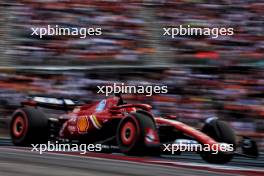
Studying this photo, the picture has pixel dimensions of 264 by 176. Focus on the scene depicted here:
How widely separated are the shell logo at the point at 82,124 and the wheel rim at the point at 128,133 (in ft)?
2.48

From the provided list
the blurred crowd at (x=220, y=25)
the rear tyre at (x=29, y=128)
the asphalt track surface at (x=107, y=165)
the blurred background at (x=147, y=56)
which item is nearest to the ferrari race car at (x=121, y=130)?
the rear tyre at (x=29, y=128)

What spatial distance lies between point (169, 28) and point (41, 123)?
6600 millimetres

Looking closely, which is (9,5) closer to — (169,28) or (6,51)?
(6,51)

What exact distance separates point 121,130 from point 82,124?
82 centimetres

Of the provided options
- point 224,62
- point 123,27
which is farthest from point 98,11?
point 224,62

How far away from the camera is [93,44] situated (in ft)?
49.3

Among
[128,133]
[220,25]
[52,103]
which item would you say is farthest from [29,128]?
[220,25]

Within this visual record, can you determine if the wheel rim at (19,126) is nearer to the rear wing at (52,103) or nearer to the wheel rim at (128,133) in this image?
the rear wing at (52,103)

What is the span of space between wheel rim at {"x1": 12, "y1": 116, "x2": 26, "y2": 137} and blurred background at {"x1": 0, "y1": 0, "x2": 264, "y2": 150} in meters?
2.81

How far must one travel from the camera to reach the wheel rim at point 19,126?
953 centimetres

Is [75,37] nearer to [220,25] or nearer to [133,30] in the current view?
[133,30]

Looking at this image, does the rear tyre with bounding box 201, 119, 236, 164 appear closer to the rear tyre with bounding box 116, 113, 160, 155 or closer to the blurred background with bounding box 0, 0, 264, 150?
the rear tyre with bounding box 116, 113, 160, 155

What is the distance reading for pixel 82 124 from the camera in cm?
934

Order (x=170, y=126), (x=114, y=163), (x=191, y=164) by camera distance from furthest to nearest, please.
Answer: (x=170, y=126) < (x=191, y=164) < (x=114, y=163)
